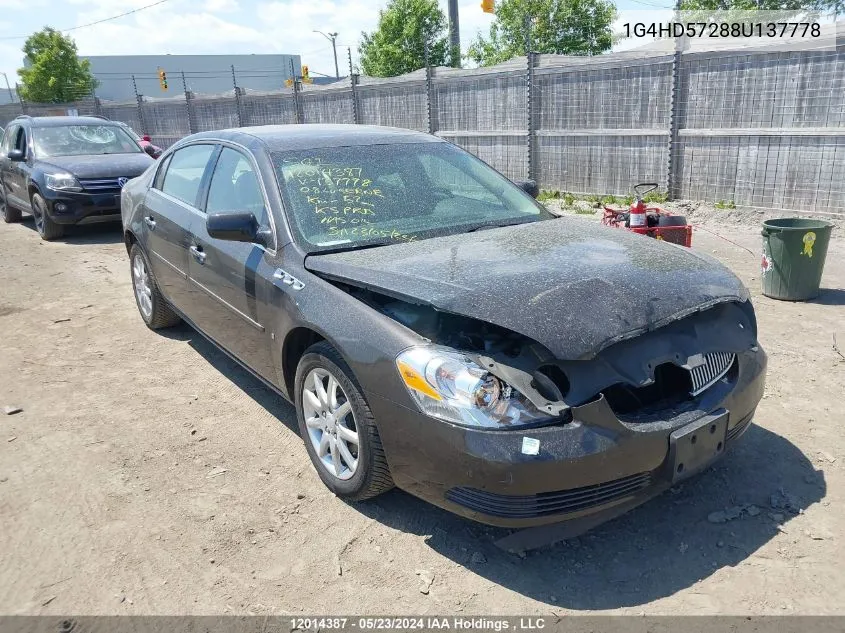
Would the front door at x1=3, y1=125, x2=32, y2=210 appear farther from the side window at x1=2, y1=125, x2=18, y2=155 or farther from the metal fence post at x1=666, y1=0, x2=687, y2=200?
the metal fence post at x1=666, y1=0, x2=687, y2=200

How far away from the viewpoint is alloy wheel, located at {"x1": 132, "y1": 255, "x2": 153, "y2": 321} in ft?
18.6

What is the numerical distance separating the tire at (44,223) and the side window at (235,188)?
6765 mm

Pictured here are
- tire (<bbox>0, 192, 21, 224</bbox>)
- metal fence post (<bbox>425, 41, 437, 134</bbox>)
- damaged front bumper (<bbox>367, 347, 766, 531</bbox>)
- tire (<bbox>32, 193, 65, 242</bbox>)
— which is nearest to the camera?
damaged front bumper (<bbox>367, 347, 766, 531</bbox>)

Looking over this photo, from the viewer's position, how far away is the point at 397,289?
2840mm

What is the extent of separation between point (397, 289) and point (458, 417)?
0.63 m

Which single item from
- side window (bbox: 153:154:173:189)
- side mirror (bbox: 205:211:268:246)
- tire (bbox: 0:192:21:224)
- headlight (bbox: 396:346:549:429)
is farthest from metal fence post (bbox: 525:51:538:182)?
headlight (bbox: 396:346:549:429)

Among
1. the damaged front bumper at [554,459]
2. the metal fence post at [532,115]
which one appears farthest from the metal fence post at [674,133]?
the damaged front bumper at [554,459]

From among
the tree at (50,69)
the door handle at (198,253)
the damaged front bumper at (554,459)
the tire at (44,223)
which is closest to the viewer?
the damaged front bumper at (554,459)

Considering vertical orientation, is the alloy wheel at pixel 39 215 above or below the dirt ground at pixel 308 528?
above

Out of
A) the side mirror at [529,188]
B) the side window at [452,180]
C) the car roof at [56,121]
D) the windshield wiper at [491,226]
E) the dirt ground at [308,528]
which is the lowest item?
the dirt ground at [308,528]

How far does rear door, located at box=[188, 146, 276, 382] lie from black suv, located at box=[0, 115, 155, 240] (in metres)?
6.00

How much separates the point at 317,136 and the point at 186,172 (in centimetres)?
127

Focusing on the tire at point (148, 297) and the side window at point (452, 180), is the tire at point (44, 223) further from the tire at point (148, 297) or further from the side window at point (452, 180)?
the side window at point (452, 180)

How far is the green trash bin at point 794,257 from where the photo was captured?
18.7 feet
